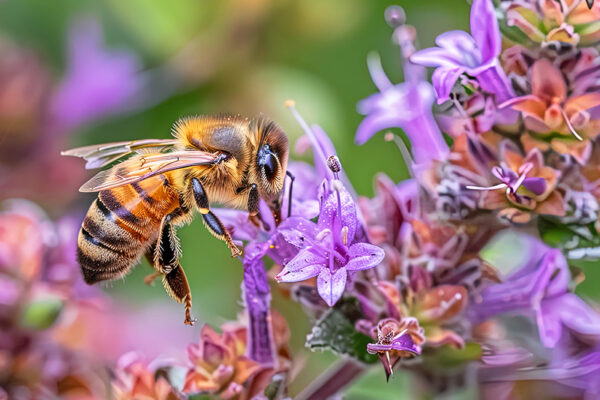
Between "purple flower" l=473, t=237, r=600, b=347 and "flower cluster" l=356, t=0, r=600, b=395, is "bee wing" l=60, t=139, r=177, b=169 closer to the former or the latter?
"flower cluster" l=356, t=0, r=600, b=395

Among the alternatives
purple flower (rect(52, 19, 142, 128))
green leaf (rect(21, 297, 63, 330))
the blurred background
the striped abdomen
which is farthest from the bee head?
purple flower (rect(52, 19, 142, 128))

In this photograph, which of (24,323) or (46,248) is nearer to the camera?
(24,323)

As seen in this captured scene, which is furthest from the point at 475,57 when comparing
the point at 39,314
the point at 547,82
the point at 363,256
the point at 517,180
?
the point at 39,314

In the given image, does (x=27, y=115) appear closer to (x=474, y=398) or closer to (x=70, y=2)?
(x=70, y=2)

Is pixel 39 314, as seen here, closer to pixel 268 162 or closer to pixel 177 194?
pixel 177 194

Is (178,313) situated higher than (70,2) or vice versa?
(70,2)

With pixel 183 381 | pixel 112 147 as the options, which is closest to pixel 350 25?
pixel 112 147
